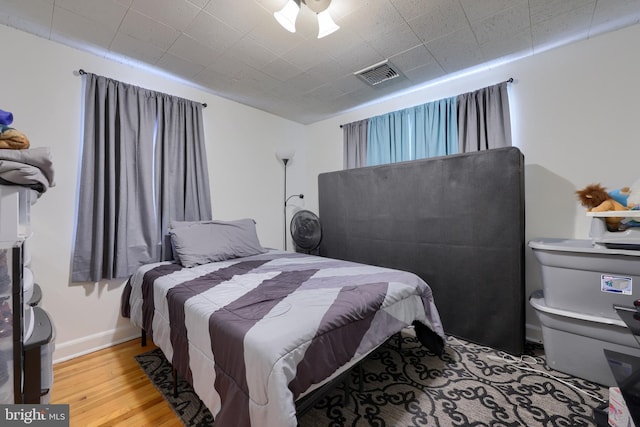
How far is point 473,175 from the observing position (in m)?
2.14

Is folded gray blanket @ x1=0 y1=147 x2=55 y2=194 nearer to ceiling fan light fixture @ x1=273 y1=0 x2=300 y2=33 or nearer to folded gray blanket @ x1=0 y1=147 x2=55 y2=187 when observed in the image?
folded gray blanket @ x1=0 y1=147 x2=55 y2=187

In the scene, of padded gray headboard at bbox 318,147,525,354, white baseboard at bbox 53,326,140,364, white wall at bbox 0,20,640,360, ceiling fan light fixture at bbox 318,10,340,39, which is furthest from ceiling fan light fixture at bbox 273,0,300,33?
white baseboard at bbox 53,326,140,364

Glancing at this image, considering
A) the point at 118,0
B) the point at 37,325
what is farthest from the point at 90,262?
the point at 118,0

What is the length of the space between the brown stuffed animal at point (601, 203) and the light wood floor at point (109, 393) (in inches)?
111

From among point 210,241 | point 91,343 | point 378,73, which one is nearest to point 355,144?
point 378,73

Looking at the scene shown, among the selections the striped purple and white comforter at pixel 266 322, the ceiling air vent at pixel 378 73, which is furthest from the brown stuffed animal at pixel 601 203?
the ceiling air vent at pixel 378 73

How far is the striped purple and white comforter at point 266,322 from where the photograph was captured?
97 cm

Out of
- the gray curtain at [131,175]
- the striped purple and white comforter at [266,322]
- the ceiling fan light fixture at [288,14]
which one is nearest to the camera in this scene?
the striped purple and white comforter at [266,322]

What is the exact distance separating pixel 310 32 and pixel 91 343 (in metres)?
3.08

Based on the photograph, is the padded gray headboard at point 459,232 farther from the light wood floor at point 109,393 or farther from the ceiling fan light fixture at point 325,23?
the light wood floor at point 109,393

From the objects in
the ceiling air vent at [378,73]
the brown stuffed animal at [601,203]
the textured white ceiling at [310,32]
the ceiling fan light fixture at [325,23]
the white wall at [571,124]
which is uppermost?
the ceiling air vent at [378,73]

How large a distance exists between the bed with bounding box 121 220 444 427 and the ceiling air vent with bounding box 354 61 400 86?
1.89 meters

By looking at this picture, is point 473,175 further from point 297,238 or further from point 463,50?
point 297,238

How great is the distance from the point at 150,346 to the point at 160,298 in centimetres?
86
